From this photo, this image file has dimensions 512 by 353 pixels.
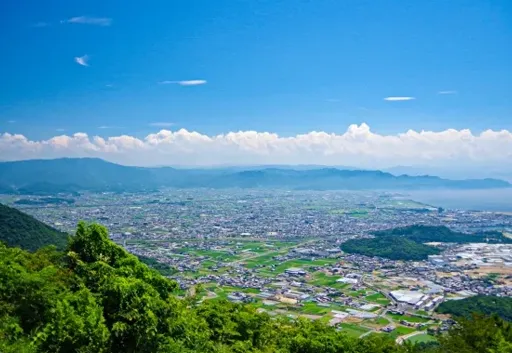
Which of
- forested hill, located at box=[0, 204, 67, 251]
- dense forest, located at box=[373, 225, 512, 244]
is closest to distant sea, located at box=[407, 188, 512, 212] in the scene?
dense forest, located at box=[373, 225, 512, 244]

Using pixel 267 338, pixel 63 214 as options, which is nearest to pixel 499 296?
pixel 267 338

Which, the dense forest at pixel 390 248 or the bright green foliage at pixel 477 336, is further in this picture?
the dense forest at pixel 390 248

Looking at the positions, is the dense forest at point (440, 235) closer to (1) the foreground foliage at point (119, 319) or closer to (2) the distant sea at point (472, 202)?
(2) the distant sea at point (472, 202)

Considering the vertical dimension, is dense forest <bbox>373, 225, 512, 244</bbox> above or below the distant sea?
below

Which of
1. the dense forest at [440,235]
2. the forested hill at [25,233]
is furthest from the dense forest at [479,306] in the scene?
the dense forest at [440,235]

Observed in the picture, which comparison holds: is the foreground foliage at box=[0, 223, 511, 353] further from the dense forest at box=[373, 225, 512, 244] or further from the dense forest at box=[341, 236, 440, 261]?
the dense forest at box=[373, 225, 512, 244]

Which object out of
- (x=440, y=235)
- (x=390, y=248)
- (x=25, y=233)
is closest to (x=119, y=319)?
(x=25, y=233)
